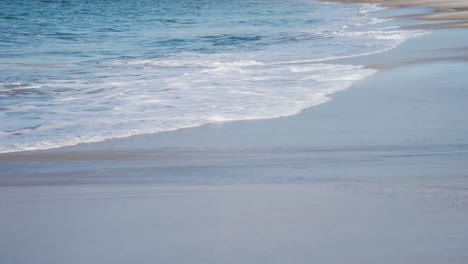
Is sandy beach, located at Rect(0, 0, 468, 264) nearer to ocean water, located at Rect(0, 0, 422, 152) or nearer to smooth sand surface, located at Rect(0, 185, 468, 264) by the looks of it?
smooth sand surface, located at Rect(0, 185, 468, 264)

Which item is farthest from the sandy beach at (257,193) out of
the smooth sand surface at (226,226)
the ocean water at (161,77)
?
the ocean water at (161,77)

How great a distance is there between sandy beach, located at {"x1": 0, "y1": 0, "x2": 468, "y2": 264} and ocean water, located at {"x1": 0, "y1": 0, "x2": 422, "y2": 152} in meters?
0.62

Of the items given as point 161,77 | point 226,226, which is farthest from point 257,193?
point 161,77

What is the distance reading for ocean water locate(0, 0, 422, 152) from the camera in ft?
21.9

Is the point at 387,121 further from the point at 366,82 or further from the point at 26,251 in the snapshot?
the point at 26,251

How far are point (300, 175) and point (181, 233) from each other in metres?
1.23

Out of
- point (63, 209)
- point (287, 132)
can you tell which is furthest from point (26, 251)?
point (287, 132)

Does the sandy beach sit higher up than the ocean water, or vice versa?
the sandy beach

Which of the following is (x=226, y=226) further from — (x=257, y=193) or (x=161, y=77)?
(x=161, y=77)

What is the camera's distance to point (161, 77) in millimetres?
10086

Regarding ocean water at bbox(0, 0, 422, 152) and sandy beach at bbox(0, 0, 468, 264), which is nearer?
sandy beach at bbox(0, 0, 468, 264)

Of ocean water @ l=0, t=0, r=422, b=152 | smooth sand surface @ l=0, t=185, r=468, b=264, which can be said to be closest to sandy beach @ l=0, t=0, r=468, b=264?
smooth sand surface @ l=0, t=185, r=468, b=264

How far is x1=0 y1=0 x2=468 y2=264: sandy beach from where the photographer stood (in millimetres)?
3402

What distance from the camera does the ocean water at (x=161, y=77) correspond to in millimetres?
6672
